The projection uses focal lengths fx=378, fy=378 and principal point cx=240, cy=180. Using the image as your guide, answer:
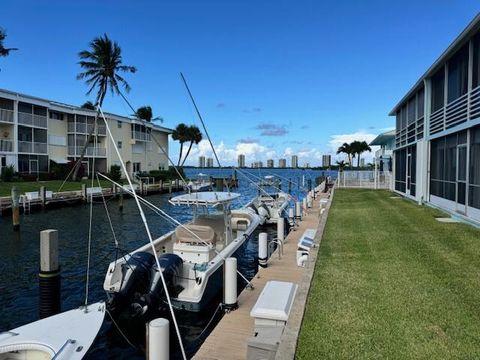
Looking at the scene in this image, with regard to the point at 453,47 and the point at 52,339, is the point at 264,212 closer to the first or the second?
the point at 453,47

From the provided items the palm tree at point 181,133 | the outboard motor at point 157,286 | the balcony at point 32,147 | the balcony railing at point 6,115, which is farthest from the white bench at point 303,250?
the palm tree at point 181,133

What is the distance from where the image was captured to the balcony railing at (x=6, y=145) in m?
38.7

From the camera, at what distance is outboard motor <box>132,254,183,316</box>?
8.09 metres

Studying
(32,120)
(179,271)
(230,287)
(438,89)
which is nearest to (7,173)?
(32,120)

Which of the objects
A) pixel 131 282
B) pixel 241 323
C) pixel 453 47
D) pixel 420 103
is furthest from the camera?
pixel 420 103

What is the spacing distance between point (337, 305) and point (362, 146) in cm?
8492

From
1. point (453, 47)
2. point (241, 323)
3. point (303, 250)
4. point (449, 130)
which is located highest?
point (453, 47)

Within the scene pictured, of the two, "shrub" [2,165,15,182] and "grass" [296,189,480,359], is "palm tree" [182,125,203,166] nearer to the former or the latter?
"shrub" [2,165,15,182]

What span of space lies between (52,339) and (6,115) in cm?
4058

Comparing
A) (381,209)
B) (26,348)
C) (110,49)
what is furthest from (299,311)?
(110,49)

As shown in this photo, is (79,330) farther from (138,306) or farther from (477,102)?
(477,102)

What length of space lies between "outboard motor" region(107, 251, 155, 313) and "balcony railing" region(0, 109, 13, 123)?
38.5 meters

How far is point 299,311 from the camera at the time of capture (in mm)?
5855

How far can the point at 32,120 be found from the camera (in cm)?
4262
